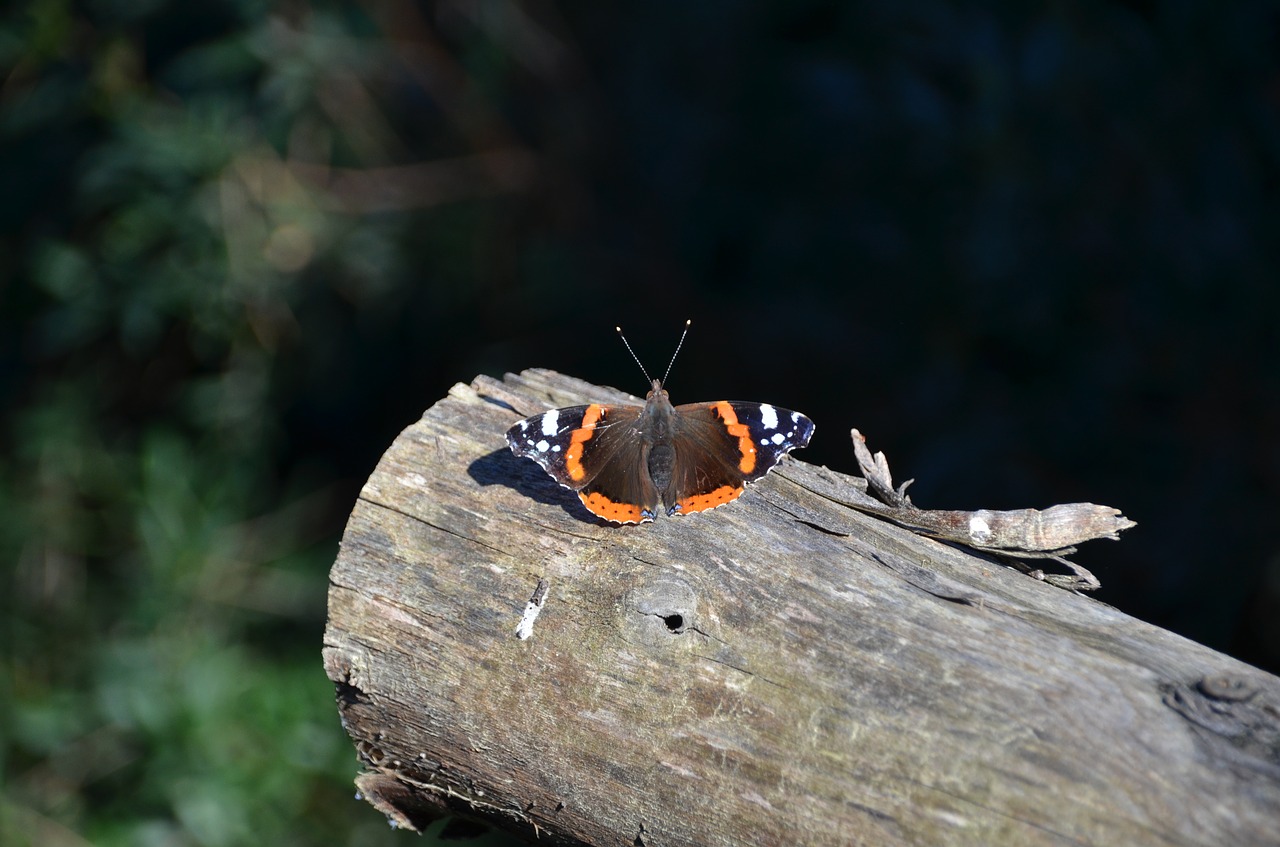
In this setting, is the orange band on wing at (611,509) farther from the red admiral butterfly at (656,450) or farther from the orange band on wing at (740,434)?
the orange band on wing at (740,434)

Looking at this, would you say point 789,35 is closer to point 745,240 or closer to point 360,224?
point 745,240

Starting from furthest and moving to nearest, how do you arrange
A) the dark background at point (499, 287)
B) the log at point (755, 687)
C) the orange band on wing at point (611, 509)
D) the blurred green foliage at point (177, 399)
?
the blurred green foliage at point (177, 399) < the dark background at point (499, 287) < the orange band on wing at point (611, 509) < the log at point (755, 687)

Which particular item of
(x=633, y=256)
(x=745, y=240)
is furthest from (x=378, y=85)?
(x=745, y=240)

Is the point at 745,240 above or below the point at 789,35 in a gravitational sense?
below

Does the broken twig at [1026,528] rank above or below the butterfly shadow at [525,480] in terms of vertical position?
above

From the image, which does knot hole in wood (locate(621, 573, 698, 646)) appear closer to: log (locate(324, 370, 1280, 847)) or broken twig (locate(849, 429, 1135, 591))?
log (locate(324, 370, 1280, 847))

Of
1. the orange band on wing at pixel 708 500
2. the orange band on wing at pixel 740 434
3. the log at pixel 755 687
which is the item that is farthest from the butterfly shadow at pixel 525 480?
the orange band on wing at pixel 740 434

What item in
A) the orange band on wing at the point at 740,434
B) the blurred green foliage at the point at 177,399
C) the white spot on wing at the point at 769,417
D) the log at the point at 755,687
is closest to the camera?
the log at the point at 755,687

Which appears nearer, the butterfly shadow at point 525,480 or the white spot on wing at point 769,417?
the butterfly shadow at point 525,480

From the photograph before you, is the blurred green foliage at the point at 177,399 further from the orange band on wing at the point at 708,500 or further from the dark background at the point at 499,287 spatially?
the orange band on wing at the point at 708,500
